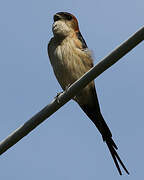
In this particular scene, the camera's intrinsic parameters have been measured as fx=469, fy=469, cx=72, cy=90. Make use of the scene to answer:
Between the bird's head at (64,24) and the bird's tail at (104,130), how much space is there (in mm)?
975

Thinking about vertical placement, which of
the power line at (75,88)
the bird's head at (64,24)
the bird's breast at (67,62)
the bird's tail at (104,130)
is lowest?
the power line at (75,88)

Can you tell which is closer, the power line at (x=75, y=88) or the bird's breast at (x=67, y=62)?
the power line at (x=75, y=88)

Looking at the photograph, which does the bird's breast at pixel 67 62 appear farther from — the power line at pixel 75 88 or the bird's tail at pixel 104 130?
the power line at pixel 75 88

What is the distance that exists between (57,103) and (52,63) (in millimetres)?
2783

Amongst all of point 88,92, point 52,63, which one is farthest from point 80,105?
point 52,63

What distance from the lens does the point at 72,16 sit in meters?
6.32

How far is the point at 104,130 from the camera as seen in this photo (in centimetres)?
507

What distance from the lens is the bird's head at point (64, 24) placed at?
5.90 meters

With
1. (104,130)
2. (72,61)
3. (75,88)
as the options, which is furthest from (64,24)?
(75,88)

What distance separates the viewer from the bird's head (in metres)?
5.90

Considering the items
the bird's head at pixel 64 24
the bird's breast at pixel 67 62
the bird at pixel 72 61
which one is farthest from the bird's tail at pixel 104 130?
the bird's head at pixel 64 24

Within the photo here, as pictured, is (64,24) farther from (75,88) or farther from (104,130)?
(75,88)

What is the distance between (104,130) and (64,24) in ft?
5.69

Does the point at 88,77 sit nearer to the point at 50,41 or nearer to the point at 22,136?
the point at 22,136
